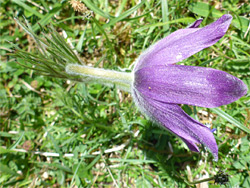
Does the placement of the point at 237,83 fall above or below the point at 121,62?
above

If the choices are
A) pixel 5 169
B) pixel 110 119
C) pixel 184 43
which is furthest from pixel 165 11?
pixel 5 169

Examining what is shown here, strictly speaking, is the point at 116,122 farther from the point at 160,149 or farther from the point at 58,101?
the point at 58,101

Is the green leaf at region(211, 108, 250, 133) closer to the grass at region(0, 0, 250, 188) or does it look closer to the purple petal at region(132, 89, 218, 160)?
the grass at region(0, 0, 250, 188)

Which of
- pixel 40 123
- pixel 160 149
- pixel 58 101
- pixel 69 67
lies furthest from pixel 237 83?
pixel 40 123

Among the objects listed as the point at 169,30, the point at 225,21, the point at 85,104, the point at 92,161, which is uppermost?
the point at 225,21

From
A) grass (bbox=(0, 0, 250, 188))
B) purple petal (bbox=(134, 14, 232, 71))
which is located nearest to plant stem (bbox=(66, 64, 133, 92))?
purple petal (bbox=(134, 14, 232, 71))

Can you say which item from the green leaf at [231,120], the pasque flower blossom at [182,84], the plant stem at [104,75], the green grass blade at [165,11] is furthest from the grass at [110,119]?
the pasque flower blossom at [182,84]

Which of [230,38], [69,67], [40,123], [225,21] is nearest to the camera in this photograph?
[225,21]
